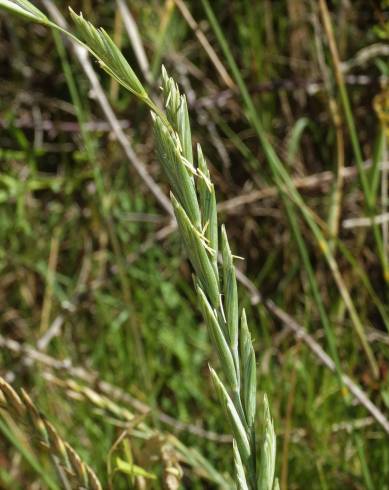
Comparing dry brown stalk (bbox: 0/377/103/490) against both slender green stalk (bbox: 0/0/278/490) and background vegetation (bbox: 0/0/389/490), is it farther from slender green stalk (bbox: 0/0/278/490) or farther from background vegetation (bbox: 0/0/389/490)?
background vegetation (bbox: 0/0/389/490)

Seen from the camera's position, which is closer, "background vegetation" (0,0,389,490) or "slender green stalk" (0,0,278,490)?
"slender green stalk" (0,0,278,490)

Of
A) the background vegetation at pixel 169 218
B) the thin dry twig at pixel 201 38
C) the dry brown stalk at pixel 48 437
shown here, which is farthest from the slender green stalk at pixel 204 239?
the background vegetation at pixel 169 218

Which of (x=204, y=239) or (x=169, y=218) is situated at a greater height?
(x=204, y=239)

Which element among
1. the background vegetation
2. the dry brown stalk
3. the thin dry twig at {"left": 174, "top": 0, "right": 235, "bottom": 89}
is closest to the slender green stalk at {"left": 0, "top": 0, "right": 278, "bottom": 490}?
the dry brown stalk

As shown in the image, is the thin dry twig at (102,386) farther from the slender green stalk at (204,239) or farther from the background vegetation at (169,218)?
the slender green stalk at (204,239)

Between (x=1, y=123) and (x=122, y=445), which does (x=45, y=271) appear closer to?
(x=1, y=123)

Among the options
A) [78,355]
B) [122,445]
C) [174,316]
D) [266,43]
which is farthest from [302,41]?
[122,445]

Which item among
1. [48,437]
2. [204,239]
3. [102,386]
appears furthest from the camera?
[102,386]

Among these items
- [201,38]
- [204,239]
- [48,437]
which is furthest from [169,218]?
[204,239]

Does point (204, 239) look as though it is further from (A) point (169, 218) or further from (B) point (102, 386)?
(A) point (169, 218)
